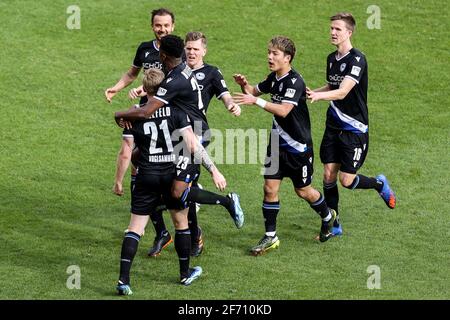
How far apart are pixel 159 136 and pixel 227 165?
5.03 meters

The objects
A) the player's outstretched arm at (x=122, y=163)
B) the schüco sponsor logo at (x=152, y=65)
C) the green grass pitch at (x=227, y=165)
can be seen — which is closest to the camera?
the green grass pitch at (x=227, y=165)

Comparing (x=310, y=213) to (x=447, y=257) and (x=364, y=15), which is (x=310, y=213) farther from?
(x=364, y=15)

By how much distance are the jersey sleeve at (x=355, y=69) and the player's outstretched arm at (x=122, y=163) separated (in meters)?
2.94

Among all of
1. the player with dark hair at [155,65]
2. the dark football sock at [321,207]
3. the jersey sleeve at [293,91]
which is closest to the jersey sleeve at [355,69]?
the jersey sleeve at [293,91]

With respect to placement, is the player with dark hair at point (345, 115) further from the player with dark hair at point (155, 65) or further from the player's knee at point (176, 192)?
the player's knee at point (176, 192)

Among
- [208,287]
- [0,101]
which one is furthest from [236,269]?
[0,101]

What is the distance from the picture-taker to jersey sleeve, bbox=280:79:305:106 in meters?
12.4

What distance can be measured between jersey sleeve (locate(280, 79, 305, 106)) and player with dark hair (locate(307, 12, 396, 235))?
1.63ft

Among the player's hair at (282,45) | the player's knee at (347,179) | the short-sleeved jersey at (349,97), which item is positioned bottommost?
the player's knee at (347,179)

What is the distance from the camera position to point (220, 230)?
13.7 metres

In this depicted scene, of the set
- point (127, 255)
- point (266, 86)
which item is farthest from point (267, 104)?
point (127, 255)

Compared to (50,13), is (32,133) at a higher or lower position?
lower

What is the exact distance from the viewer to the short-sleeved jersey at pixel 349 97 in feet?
43.1
